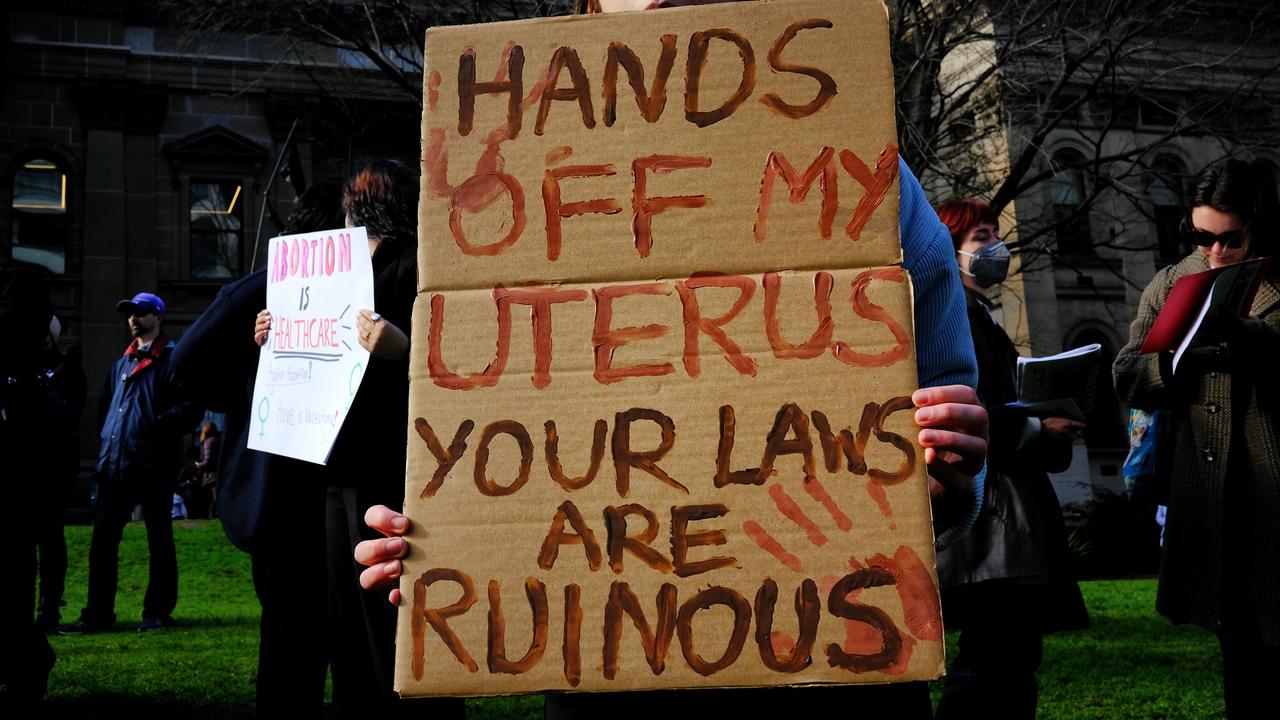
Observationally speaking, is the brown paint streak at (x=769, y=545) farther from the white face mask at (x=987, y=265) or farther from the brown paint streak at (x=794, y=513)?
the white face mask at (x=987, y=265)

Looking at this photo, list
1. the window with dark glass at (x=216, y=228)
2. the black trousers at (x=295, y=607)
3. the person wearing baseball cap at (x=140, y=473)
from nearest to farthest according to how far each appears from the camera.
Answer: the black trousers at (x=295, y=607), the person wearing baseball cap at (x=140, y=473), the window with dark glass at (x=216, y=228)

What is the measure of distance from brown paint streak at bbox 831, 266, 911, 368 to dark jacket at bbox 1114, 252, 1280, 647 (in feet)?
8.24

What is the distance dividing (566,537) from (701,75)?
2.17ft

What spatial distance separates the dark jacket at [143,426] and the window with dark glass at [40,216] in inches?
633

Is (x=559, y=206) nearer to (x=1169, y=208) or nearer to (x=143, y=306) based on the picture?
(x=143, y=306)

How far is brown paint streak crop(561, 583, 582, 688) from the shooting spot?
147 cm

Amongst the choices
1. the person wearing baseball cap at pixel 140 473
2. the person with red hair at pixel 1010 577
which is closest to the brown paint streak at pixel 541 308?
the person with red hair at pixel 1010 577

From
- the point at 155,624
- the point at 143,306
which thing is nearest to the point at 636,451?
the point at 155,624

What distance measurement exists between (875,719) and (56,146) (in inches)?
965

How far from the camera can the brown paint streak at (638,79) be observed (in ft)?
5.19

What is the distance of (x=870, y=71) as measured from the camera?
1561mm

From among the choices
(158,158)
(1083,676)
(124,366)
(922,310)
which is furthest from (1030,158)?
(158,158)

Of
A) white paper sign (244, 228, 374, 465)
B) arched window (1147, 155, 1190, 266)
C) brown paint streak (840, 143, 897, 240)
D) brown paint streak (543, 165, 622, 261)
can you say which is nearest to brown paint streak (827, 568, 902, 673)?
brown paint streak (840, 143, 897, 240)

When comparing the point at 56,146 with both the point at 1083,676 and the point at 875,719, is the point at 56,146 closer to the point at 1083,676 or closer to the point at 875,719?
the point at 1083,676
